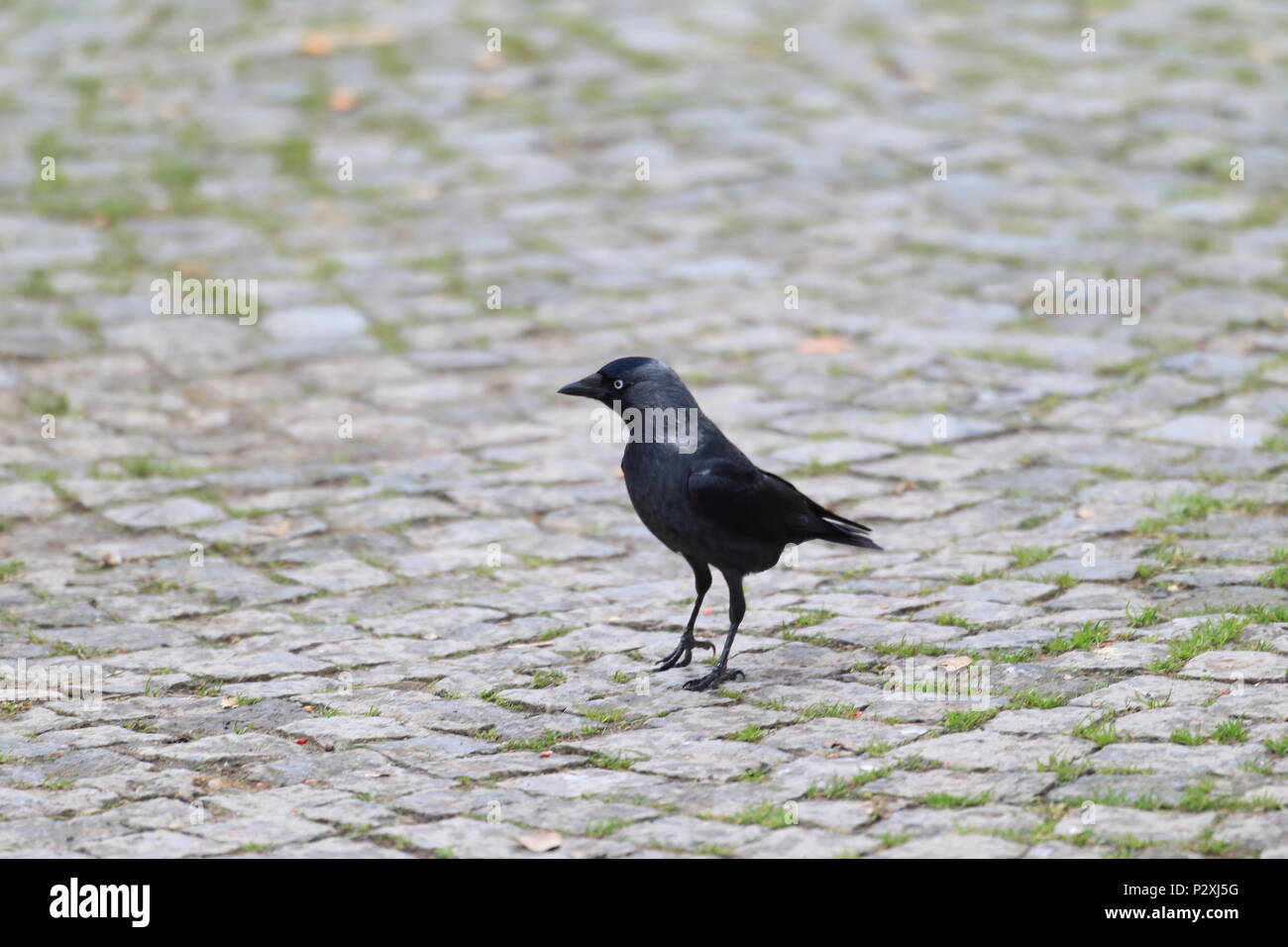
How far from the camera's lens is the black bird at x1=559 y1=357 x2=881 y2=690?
4.99 m

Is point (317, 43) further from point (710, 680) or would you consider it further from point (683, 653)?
point (710, 680)

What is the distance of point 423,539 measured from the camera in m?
6.52

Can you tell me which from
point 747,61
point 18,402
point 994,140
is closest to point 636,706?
point 18,402

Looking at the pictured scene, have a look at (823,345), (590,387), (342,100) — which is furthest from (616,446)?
(342,100)

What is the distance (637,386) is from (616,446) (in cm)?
248

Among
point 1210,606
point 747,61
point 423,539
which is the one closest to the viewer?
point 1210,606

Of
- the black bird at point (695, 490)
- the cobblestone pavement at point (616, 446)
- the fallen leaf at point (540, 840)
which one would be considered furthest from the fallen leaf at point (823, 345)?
the fallen leaf at point (540, 840)

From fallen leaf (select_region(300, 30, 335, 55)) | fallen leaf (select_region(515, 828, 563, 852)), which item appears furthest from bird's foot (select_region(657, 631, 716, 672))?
fallen leaf (select_region(300, 30, 335, 55))

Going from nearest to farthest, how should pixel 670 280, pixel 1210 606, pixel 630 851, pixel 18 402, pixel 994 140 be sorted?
1. pixel 630 851
2. pixel 1210 606
3. pixel 18 402
4. pixel 670 280
5. pixel 994 140

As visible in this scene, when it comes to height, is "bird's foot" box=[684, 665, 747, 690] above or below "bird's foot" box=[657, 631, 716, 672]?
below

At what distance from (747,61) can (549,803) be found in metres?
9.85

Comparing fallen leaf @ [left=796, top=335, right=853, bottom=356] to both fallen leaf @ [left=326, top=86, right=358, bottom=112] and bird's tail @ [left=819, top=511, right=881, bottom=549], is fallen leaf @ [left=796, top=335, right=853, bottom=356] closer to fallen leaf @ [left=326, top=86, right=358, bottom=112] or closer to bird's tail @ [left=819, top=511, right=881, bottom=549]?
bird's tail @ [left=819, top=511, right=881, bottom=549]

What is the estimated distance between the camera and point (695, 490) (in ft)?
16.3

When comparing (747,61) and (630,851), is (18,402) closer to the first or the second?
(630,851)
